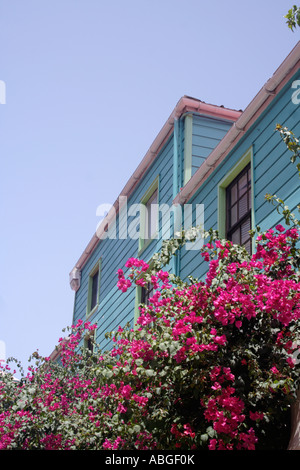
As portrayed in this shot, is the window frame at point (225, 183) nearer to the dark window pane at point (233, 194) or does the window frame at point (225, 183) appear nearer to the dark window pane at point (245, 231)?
the dark window pane at point (233, 194)

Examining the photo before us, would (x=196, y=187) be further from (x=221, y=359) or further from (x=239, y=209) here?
(x=221, y=359)

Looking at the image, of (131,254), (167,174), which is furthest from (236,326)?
(131,254)

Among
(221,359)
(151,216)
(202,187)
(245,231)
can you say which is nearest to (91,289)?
(151,216)

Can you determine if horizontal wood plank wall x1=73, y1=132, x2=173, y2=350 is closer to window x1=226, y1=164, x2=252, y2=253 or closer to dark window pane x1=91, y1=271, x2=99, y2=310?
dark window pane x1=91, y1=271, x2=99, y2=310

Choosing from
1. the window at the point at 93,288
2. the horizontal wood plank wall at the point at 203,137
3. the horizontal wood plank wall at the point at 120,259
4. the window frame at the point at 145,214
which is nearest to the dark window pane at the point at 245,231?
the horizontal wood plank wall at the point at 203,137

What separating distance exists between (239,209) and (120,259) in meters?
6.10

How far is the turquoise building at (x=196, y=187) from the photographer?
894 cm

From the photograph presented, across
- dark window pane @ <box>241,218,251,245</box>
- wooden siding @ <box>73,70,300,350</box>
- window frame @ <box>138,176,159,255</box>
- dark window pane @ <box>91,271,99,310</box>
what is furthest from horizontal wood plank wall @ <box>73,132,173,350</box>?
dark window pane @ <box>241,218,251,245</box>

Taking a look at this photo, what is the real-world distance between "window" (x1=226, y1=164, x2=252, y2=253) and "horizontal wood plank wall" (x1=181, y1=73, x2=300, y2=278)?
0.76ft

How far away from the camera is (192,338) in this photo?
5.77m

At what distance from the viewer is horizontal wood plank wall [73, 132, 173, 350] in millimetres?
13414

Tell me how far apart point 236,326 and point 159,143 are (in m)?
8.53

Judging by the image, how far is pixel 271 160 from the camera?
9.01m

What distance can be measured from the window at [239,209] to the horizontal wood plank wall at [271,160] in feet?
0.76
